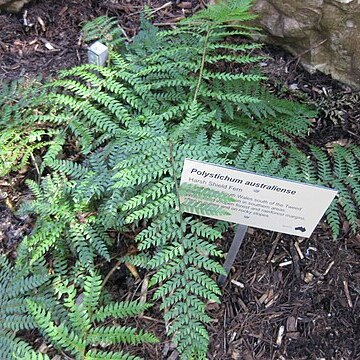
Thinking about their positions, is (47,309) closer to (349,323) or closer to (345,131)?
(349,323)

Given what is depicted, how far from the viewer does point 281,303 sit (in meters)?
2.52

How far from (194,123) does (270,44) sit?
139 centimetres

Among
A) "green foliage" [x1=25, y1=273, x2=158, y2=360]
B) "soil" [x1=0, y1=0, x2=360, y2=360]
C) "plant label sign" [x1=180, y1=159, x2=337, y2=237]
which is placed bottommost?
"soil" [x1=0, y1=0, x2=360, y2=360]

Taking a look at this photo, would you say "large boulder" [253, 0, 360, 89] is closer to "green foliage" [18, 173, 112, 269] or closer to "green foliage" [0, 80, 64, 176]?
"green foliage" [0, 80, 64, 176]

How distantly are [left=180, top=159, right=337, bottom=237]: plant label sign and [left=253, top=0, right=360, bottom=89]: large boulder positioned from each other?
5.38ft

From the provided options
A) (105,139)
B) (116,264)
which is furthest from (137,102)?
(116,264)

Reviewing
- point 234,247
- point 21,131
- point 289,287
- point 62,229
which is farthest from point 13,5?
point 289,287

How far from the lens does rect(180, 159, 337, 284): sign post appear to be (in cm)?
187

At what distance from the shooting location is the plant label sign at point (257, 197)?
6.15 ft

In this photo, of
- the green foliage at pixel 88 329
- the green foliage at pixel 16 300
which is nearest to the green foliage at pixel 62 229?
the green foliage at pixel 16 300

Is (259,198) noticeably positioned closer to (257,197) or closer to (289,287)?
(257,197)

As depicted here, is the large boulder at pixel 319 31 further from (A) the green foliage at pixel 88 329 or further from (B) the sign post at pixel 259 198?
(A) the green foliage at pixel 88 329

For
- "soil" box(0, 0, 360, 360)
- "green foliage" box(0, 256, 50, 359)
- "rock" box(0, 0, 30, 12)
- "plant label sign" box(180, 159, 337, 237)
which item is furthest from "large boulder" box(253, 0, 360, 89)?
"green foliage" box(0, 256, 50, 359)

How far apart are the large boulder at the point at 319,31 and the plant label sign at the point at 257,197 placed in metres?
1.64
